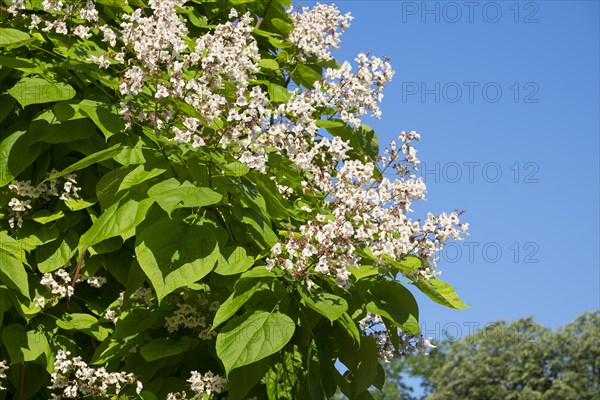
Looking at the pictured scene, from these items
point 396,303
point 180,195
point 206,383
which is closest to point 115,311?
point 206,383

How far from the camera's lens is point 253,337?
2975 millimetres

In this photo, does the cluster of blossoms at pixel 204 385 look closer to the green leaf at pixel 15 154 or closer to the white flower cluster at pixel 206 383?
the white flower cluster at pixel 206 383

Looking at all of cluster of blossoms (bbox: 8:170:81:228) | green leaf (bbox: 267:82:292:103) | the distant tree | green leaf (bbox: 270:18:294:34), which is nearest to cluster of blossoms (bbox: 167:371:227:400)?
cluster of blossoms (bbox: 8:170:81:228)

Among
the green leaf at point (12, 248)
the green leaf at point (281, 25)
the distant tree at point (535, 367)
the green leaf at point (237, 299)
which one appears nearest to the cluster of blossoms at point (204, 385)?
the green leaf at point (237, 299)

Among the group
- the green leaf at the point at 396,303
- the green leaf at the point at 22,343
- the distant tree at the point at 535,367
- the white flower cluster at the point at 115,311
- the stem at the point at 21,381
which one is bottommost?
the stem at the point at 21,381

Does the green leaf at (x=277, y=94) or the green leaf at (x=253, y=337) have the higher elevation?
the green leaf at (x=277, y=94)

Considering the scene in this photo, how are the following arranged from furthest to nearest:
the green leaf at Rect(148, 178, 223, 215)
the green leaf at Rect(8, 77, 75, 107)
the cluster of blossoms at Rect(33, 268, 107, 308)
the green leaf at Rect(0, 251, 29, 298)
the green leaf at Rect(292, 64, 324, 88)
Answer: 1. the green leaf at Rect(292, 64, 324, 88)
2. the cluster of blossoms at Rect(33, 268, 107, 308)
3. the green leaf at Rect(8, 77, 75, 107)
4. the green leaf at Rect(0, 251, 29, 298)
5. the green leaf at Rect(148, 178, 223, 215)

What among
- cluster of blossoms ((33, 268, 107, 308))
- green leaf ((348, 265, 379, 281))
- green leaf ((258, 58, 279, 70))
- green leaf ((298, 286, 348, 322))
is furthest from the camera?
green leaf ((258, 58, 279, 70))

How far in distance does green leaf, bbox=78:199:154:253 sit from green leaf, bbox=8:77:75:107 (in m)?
0.61

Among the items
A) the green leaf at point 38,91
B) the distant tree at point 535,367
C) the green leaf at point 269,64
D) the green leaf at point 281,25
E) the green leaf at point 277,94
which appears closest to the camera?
the green leaf at point 38,91

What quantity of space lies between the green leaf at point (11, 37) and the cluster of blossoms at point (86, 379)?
4.35 feet

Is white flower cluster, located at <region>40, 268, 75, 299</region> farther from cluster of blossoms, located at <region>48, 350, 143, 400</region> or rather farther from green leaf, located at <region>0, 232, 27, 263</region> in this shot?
cluster of blossoms, located at <region>48, 350, 143, 400</region>

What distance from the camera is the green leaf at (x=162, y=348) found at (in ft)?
11.0

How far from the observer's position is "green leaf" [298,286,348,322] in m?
2.96
